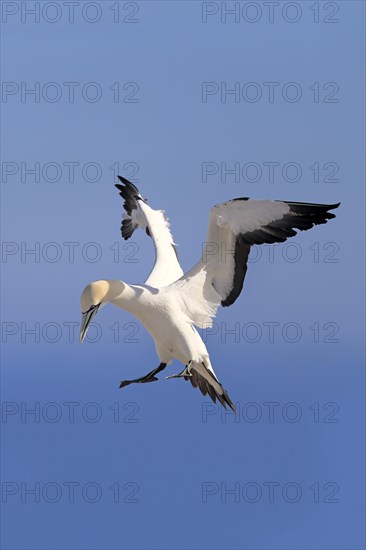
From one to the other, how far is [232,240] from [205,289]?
2.22 feet

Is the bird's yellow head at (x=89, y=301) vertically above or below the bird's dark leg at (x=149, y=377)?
above

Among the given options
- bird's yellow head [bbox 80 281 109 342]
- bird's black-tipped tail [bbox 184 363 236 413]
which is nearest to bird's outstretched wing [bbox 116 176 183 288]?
bird's black-tipped tail [bbox 184 363 236 413]

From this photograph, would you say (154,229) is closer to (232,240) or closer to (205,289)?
(205,289)

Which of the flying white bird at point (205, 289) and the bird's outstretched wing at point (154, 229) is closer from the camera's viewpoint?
the flying white bird at point (205, 289)

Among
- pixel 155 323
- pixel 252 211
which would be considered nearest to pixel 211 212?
pixel 252 211

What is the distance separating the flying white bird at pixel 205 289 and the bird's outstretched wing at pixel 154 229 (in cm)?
50

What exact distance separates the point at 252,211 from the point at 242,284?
930mm

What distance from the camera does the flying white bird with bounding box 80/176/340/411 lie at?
12.5 metres

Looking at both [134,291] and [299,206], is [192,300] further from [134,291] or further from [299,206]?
[299,206]

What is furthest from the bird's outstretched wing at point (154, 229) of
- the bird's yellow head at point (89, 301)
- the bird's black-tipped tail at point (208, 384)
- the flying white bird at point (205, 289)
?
the bird's yellow head at point (89, 301)

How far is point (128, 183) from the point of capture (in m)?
15.9

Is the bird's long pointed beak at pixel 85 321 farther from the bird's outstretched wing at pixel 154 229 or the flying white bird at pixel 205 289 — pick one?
the bird's outstretched wing at pixel 154 229

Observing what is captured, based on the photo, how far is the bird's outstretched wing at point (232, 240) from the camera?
12.6m

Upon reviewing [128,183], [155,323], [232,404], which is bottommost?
[232,404]
